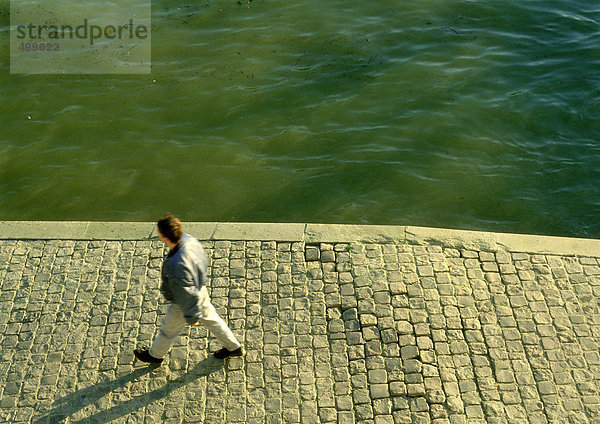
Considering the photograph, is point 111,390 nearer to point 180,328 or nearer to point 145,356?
point 145,356

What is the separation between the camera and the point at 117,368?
6.94m

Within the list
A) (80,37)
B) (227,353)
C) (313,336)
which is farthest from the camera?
(80,37)

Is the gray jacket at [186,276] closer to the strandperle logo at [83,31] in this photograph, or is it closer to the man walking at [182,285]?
the man walking at [182,285]

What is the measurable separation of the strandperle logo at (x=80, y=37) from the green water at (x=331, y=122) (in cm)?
30

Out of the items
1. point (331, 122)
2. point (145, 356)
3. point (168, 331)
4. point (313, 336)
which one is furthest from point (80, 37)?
point (313, 336)

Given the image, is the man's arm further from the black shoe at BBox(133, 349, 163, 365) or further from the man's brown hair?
the black shoe at BBox(133, 349, 163, 365)

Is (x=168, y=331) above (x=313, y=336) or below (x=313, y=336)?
above

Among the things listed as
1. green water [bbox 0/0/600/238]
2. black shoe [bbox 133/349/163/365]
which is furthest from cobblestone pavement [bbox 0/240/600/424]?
green water [bbox 0/0/600/238]

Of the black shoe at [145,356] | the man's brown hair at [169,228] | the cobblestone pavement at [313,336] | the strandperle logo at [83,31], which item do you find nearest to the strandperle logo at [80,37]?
the strandperle logo at [83,31]

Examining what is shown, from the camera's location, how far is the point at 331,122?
11.6m

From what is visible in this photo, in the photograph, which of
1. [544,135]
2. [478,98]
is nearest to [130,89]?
[478,98]

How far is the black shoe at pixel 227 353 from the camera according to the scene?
6.93 metres

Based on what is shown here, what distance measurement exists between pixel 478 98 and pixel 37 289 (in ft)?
27.1

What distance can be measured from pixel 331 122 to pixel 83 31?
6.41 meters
